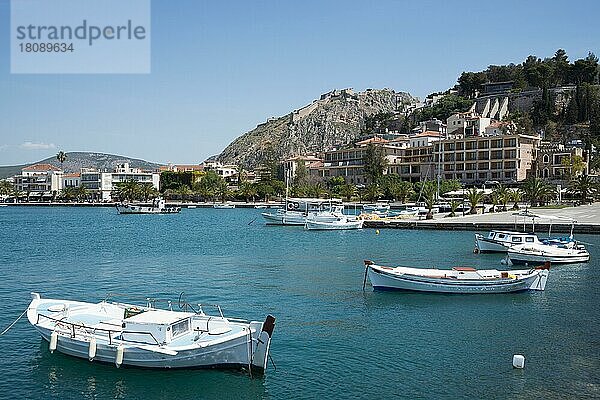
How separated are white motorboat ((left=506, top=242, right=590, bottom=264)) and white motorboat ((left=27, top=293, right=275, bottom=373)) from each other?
26.0m

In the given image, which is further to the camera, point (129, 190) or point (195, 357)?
point (129, 190)

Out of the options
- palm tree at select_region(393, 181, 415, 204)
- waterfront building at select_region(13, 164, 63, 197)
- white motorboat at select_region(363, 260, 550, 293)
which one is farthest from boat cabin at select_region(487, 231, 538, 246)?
waterfront building at select_region(13, 164, 63, 197)

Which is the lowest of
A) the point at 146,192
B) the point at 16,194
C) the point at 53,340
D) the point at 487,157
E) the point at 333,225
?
the point at 53,340

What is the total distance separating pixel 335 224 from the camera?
72.1 m

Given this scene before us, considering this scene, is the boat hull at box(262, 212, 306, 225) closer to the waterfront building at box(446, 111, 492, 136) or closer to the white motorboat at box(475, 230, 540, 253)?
the white motorboat at box(475, 230, 540, 253)

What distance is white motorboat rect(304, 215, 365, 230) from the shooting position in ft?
237

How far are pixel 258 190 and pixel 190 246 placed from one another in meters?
89.3

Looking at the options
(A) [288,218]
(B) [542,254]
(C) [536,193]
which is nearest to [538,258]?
(B) [542,254]

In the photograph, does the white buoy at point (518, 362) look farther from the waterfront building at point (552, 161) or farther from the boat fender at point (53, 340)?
the waterfront building at point (552, 161)

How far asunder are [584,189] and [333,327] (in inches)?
2771

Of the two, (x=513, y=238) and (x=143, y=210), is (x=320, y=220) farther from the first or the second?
(x=143, y=210)

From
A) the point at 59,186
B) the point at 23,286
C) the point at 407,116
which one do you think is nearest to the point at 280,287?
the point at 23,286

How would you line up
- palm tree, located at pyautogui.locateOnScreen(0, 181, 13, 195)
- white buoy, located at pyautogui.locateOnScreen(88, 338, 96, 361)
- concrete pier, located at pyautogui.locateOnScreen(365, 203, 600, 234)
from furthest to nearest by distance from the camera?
Answer: palm tree, located at pyautogui.locateOnScreen(0, 181, 13, 195)
concrete pier, located at pyautogui.locateOnScreen(365, 203, 600, 234)
white buoy, located at pyautogui.locateOnScreen(88, 338, 96, 361)

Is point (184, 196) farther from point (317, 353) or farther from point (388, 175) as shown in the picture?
point (317, 353)
